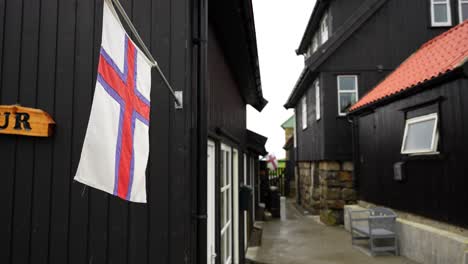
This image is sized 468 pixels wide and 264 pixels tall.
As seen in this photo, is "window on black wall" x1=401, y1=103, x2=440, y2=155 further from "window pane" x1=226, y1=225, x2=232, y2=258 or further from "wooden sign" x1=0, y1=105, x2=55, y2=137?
"wooden sign" x1=0, y1=105, x2=55, y2=137

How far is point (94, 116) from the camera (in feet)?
4.40

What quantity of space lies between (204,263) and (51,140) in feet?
4.83

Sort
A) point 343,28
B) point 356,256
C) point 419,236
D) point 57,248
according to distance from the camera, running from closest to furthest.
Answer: point 57,248
point 419,236
point 356,256
point 343,28

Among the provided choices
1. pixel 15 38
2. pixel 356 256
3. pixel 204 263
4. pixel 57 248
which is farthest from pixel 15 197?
pixel 356 256

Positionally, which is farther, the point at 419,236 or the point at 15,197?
the point at 419,236

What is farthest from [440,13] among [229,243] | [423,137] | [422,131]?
[229,243]

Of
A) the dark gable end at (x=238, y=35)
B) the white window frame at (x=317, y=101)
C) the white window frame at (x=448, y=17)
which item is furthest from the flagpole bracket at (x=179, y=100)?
the white window frame at (x=448, y=17)

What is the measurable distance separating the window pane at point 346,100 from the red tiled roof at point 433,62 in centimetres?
189

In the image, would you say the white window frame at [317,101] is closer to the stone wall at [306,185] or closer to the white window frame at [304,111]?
the stone wall at [306,185]

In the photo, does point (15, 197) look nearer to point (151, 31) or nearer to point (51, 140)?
point (51, 140)

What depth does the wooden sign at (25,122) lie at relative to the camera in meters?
2.64

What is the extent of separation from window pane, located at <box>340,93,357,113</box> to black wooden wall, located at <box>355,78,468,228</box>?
2.05 m

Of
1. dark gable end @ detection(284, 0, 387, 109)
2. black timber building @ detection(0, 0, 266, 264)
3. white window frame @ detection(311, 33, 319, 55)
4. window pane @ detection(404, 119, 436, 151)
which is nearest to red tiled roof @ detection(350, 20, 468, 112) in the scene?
window pane @ detection(404, 119, 436, 151)

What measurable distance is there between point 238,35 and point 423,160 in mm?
4853
